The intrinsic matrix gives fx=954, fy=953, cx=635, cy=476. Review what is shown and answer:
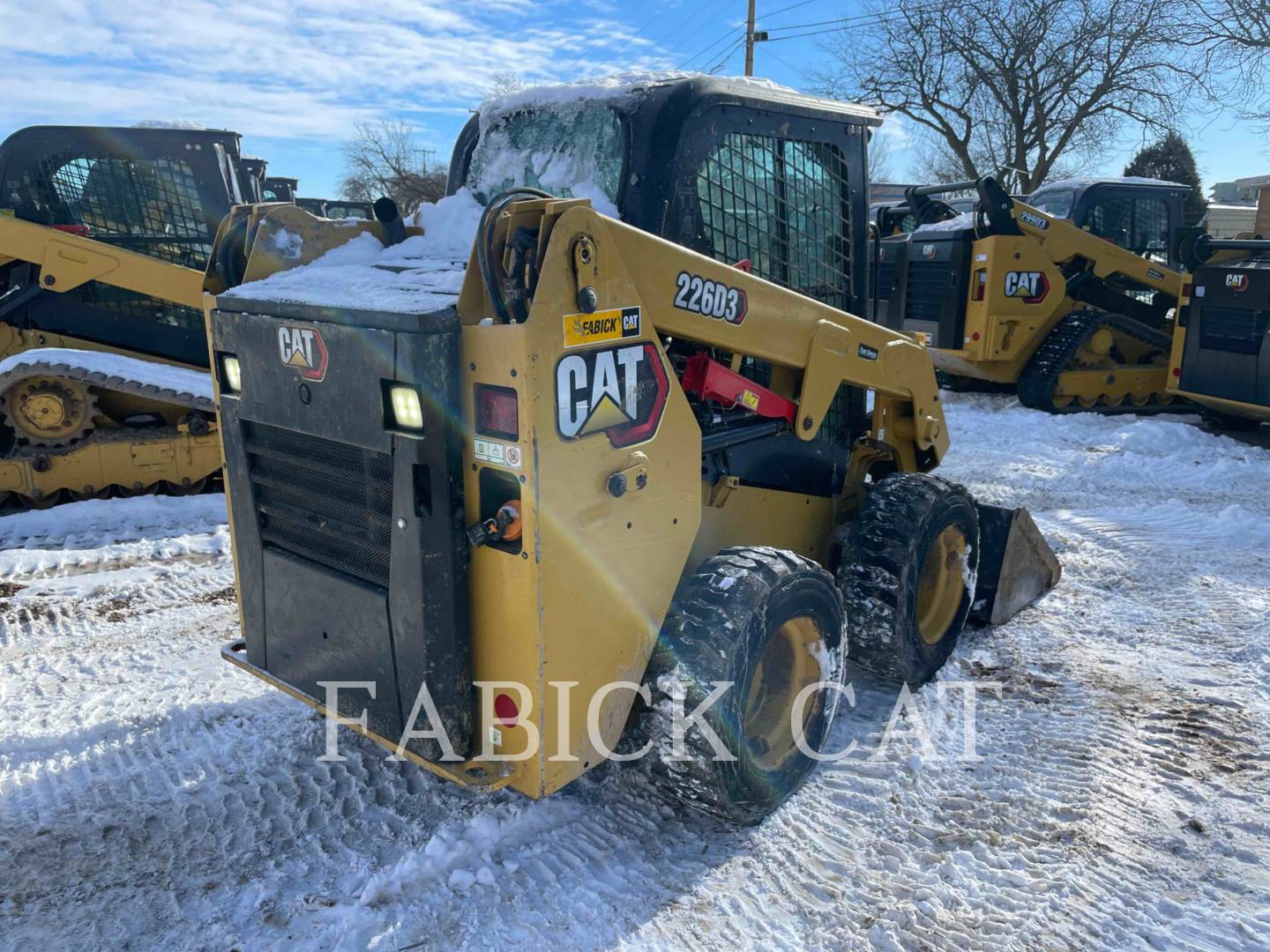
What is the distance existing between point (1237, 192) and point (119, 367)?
51003 millimetres

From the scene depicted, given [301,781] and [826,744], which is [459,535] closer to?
[301,781]

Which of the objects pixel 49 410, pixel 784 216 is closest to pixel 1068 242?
pixel 784 216

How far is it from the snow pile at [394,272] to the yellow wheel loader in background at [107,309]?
4314 mm

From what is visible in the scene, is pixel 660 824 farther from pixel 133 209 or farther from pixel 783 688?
pixel 133 209

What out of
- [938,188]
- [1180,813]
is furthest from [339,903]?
[938,188]

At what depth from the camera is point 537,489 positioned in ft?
8.34

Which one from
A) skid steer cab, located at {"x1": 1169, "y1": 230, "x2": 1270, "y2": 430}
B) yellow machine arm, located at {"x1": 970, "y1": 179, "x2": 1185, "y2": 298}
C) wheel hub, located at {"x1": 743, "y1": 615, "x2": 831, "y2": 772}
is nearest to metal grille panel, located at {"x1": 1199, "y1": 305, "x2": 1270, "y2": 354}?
skid steer cab, located at {"x1": 1169, "y1": 230, "x2": 1270, "y2": 430}

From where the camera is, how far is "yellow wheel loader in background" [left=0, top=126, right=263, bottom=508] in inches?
278

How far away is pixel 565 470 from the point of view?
2623 millimetres

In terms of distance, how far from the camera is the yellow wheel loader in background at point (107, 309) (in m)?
7.07

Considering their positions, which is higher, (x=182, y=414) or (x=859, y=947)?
(x=182, y=414)

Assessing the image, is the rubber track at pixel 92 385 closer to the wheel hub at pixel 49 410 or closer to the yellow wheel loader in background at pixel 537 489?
the wheel hub at pixel 49 410

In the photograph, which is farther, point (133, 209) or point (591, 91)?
point (133, 209)

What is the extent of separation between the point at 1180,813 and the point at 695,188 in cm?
275
